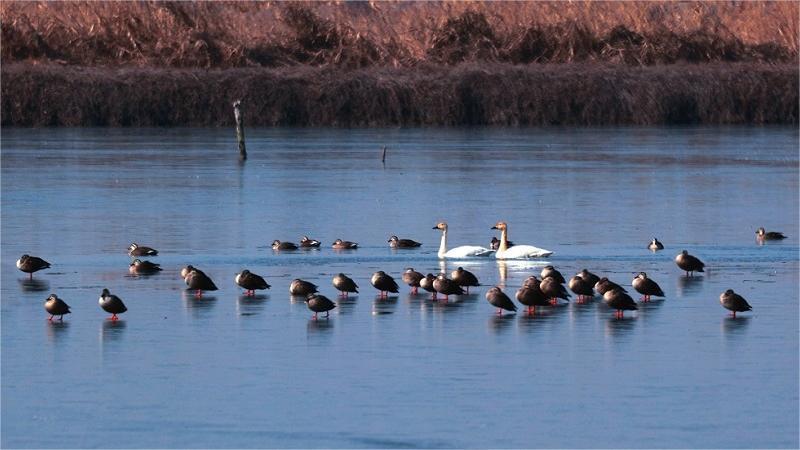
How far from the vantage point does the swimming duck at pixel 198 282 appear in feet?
59.3

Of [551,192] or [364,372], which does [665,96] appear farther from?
[364,372]

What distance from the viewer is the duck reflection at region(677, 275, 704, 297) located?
61.1 ft

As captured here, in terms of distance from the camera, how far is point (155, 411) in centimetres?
1235

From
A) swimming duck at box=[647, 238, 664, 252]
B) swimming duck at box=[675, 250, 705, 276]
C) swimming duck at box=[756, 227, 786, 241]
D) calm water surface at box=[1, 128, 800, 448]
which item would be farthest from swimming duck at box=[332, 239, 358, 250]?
swimming duck at box=[756, 227, 786, 241]

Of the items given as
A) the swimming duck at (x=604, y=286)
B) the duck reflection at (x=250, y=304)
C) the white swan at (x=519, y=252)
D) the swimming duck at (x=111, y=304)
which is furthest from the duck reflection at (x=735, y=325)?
the swimming duck at (x=111, y=304)

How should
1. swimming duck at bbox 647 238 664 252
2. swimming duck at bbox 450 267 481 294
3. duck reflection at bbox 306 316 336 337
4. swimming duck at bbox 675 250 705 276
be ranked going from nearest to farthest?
duck reflection at bbox 306 316 336 337 → swimming duck at bbox 450 267 481 294 → swimming duck at bbox 675 250 705 276 → swimming duck at bbox 647 238 664 252

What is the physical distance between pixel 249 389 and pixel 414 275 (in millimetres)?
5604

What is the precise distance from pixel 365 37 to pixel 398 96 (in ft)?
20.9

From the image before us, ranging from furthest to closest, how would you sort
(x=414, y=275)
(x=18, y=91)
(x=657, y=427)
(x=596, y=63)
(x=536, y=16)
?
1. (x=536, y=16)
2. (x=596, y=63)
3. (x=18, y=91)
4. (x=414, y=275)
5. (x=657, y=427)

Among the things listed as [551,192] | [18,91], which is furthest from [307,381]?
[18,91]

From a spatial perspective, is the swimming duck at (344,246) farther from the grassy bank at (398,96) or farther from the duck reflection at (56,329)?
the grassy bank at (398,96)

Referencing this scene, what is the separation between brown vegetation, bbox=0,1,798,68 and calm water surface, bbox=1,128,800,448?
23.1 m

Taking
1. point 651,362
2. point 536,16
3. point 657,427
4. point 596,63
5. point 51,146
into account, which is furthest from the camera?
point 536,16

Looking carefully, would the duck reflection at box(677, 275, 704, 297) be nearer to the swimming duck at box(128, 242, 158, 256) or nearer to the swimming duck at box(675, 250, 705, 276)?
the swimming duck at box(675, 250, 705, 276)
